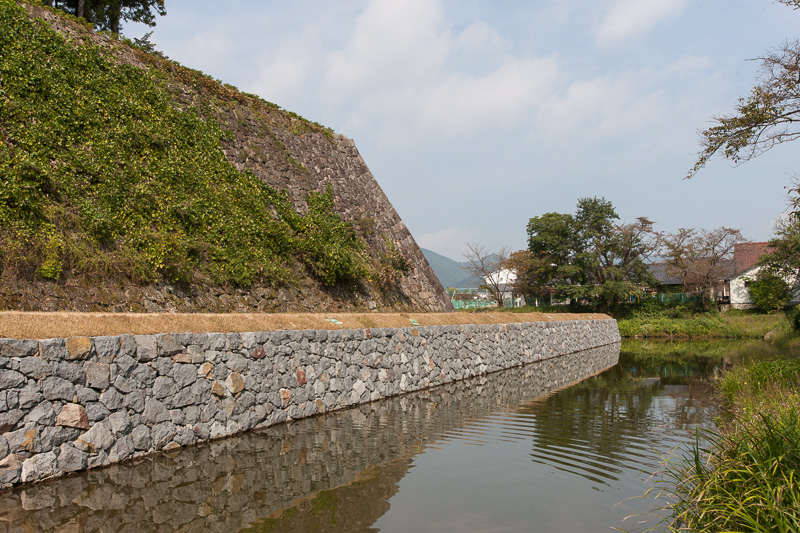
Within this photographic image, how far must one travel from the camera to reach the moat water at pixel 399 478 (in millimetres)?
5219

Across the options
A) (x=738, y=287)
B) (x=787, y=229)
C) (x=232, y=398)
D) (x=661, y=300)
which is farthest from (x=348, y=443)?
(x=738, y=287)

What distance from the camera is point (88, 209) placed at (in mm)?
11969

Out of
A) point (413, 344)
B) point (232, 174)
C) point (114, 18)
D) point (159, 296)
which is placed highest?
point (114, 18)

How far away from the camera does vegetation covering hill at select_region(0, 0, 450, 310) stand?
36.7ft

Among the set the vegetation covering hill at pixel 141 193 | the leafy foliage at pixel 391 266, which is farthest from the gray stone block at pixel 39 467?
the leafy foliage at pixel 391 266

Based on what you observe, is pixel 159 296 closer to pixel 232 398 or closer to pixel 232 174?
pixel 232 398

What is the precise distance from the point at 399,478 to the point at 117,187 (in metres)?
10.0

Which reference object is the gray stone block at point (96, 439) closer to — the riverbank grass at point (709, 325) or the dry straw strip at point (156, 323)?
the dry straw strip at point (156, 323)

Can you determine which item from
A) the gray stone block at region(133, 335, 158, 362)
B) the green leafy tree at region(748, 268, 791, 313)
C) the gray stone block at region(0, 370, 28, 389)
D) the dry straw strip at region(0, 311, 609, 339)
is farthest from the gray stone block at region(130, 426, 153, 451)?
the green leafy tree at region(748, 268, 791, 313)

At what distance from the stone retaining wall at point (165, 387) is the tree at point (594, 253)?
110 ft

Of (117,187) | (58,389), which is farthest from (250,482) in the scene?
(117,187)

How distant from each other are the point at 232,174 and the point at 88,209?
568 centimetres

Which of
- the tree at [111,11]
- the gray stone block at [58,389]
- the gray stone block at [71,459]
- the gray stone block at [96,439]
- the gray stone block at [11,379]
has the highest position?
the tree at [111,11]

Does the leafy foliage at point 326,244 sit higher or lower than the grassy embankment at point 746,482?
higher
